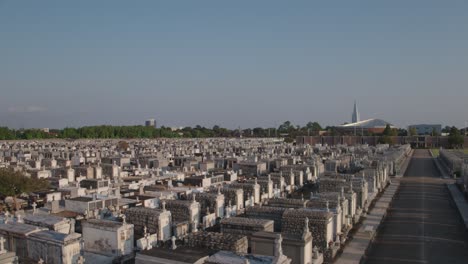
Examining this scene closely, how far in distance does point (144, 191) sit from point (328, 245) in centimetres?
1671

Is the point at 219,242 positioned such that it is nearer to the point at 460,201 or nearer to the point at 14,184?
the point at 14,184

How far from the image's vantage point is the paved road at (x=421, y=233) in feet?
68.9

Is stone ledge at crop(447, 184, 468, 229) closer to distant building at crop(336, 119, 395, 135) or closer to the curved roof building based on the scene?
distant building at crop(336, 119, 395, 135)

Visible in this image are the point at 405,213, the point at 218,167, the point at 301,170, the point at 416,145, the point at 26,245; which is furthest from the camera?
the point at 416,145

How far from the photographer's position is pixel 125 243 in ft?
60.0

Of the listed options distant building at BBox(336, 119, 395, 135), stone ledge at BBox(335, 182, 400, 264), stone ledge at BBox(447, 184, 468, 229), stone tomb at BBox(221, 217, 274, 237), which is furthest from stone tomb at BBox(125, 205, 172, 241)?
distant building at BBox(336, 119, 395, 135)

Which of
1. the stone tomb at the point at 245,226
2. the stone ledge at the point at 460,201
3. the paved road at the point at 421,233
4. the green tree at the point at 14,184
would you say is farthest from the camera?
the stone ledge at the point at 460,201

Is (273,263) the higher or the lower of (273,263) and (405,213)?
the higher

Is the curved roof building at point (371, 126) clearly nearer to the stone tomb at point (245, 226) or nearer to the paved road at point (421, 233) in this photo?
the paved road at point (421, 233)

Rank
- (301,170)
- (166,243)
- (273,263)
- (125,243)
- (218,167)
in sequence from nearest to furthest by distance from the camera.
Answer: (273,263), (125,243), (166,243), (301,170), (218,167)

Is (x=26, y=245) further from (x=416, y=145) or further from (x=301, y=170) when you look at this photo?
(x=416, y=145)

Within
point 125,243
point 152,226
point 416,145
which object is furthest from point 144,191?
point 416,145

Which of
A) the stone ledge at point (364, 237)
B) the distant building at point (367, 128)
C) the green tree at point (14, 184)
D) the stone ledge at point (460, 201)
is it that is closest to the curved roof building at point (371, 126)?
the distant building at point (367, 128)

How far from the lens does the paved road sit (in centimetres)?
2100
